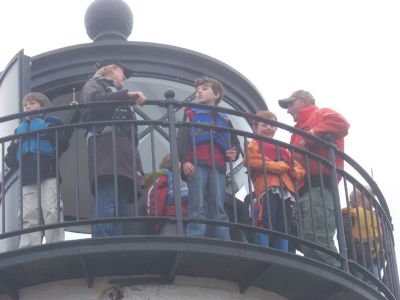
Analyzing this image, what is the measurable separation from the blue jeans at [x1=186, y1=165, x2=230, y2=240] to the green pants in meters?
0.76

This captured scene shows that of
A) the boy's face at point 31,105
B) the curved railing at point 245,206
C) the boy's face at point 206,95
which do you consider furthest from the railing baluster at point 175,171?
the boy's face at point 31,105

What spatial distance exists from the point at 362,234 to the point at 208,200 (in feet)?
5.93

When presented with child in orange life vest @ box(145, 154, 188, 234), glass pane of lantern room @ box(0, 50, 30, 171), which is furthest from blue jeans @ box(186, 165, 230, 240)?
glass pane of lantern room @ box(0, 50, 30, 171)

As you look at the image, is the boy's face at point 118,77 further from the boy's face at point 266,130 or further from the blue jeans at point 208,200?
the boy's face at point 266,130

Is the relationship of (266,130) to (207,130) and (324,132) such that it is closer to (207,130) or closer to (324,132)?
(324,132)

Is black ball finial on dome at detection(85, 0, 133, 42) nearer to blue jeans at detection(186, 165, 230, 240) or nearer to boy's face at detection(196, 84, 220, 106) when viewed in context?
boy's face at detection(196, 84, 220, 106)

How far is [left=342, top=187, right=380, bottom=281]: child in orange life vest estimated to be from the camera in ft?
36.0

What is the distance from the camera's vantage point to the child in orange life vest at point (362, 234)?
10961 millimetres

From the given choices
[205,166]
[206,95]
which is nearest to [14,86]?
[206,95]

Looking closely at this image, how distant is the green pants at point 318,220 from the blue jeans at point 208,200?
760 millimetres

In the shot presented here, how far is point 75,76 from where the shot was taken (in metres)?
12.0

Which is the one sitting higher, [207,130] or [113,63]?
[113,63]

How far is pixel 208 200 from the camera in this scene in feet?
34.5

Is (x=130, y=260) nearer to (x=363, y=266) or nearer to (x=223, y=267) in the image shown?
(x=223, y=267)
